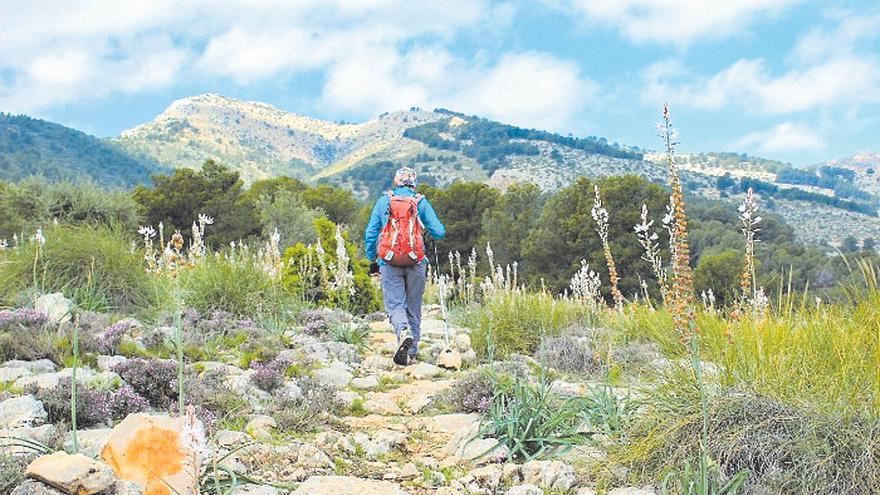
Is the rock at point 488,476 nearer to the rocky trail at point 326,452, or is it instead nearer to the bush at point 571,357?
the rocky trail at point 326,452

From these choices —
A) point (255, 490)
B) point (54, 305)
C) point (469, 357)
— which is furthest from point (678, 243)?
point (54, 305)

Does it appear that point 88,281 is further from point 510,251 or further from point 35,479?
point 510,251

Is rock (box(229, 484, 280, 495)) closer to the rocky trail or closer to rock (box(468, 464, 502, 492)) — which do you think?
the rocky trail

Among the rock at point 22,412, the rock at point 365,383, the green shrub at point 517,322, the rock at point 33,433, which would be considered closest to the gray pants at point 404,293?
the green shrub at point 517,322

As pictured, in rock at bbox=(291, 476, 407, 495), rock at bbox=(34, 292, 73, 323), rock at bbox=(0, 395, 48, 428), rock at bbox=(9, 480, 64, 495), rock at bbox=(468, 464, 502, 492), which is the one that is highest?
rock at bbox=(34, 292, 73, 323)

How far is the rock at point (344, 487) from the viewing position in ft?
12.2

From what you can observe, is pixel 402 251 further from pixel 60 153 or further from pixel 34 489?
pixel 60 153

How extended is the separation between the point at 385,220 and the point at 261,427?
4.05 meters

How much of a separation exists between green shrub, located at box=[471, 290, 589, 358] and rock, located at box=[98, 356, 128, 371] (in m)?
4.11

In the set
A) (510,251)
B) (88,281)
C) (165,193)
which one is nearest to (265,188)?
(165,193)

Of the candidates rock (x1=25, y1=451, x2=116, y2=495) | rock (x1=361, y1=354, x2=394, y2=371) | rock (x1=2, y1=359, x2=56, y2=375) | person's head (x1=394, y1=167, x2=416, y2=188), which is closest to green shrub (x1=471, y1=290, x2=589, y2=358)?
rock (x1=361, y1=354, x2=394, y2=371)

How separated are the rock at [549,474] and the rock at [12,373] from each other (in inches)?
153

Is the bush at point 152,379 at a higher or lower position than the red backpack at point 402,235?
lower

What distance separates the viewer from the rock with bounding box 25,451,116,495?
2.78 metres
